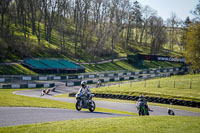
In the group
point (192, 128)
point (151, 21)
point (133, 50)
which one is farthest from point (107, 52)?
point (192, 128)

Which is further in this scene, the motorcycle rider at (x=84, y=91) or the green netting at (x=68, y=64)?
the green netting at (x=68, y=64)

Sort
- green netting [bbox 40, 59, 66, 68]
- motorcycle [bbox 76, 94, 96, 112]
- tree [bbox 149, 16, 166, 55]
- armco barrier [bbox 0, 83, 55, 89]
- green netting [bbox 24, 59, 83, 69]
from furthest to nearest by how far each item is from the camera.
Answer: tree [bbox 149, 16, 166, 55], green netting [bbox 40, 59, 66, 68], green netting [bbox 24, 59, 83, 69], armco barrier [bbox 0, 83, 55, 89], motorcycle [bbox 76, 94, 96, 112]

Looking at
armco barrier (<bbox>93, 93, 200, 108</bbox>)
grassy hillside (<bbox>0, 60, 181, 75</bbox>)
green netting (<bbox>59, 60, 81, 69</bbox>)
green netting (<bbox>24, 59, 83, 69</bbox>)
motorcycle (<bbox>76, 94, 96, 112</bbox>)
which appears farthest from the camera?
green netting (<bbox>59, 60, 81, 69</bbox>)

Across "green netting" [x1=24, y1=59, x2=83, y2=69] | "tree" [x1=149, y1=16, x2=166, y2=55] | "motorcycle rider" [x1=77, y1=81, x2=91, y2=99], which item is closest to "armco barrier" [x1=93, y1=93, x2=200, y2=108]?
"motorcycle rider" [x1=77, y1=81, x2=91, y2=99]

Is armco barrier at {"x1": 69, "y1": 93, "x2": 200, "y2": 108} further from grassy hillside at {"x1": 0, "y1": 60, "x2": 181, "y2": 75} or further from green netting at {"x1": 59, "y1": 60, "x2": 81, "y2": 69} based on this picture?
green netting at {"x1": 59, "y1": 60, "x2": 81, "y2": 69}

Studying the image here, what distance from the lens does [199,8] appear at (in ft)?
177

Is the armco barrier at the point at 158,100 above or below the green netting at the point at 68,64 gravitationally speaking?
below

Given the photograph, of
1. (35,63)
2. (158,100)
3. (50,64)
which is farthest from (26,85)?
(158,100)

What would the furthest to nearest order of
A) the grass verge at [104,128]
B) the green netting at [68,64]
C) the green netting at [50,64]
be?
the green netting at [68,64]
the green netting at [50,64]
the grass verge at [104,128]

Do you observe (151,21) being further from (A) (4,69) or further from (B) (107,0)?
(A) (4,69)

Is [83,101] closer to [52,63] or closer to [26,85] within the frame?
[26,85]

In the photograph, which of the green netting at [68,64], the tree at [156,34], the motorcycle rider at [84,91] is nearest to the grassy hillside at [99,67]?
the green netting at [68,64]

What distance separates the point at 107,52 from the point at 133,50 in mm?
A: 18649

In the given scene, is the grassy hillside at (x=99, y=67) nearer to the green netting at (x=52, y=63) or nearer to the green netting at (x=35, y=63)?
the green netting at (x=35, y=63)
